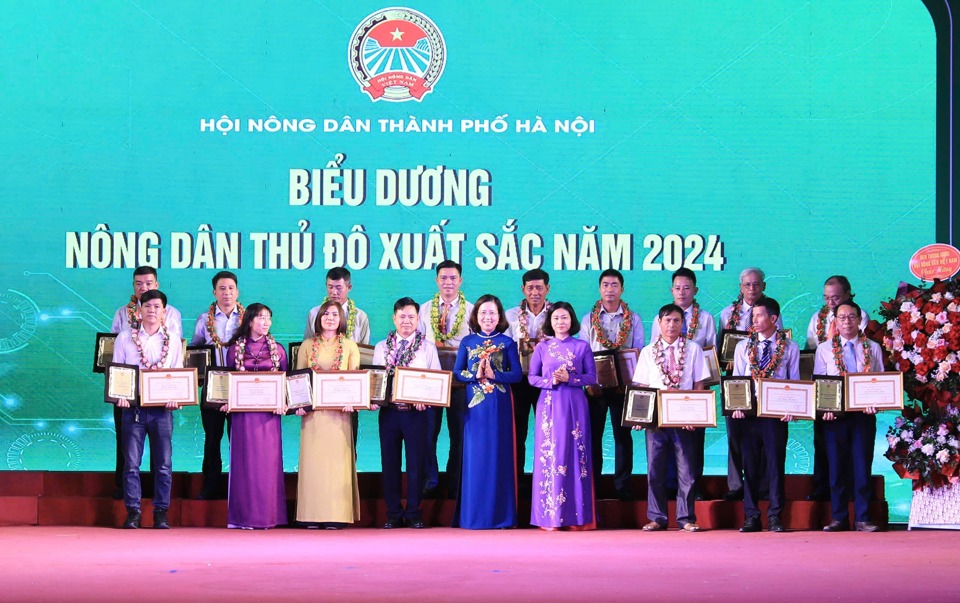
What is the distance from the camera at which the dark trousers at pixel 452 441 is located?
7781mm

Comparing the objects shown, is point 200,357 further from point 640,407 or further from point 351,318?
point 640,407

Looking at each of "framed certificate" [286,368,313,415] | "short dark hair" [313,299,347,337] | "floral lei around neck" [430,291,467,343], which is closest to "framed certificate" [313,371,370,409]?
"framed certificate" [286,368,313,415]

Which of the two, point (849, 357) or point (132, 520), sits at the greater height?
point (849, 357)

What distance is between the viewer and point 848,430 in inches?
296

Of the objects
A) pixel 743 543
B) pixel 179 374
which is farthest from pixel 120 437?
pixel 743 543

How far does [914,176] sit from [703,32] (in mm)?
1664

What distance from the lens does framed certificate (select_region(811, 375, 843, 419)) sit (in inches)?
292

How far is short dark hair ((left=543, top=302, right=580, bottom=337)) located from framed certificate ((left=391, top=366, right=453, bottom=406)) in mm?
601

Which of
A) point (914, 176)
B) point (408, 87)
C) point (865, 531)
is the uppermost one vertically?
point (408, 87)

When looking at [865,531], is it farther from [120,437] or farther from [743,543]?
[120,437]

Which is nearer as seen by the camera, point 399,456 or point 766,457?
point 766,457

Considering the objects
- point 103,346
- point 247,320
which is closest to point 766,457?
point 247,320

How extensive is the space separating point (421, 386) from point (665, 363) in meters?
1.32

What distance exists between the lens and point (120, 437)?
7.77 metres
